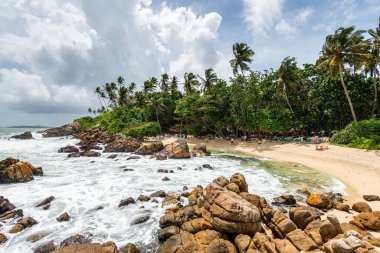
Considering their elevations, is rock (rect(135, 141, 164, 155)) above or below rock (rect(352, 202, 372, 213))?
above

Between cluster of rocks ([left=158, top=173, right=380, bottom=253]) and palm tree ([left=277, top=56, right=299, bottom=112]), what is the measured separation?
33.0 meters

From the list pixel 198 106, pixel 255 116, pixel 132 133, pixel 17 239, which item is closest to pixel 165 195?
pixel 17 239

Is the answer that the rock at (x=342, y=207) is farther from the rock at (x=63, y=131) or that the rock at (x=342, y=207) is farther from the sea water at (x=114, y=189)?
the rock at (x=63, y=131)

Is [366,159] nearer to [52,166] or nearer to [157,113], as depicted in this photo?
[52,166]

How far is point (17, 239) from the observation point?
9.27 m

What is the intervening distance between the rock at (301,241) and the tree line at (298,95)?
29.8 meters

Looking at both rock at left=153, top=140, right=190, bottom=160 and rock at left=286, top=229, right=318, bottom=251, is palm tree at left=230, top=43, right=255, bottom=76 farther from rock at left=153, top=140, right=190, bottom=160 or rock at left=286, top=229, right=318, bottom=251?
rock at left=286, top=229, right=318, bottom=251

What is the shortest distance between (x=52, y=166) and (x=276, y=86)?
122 feet

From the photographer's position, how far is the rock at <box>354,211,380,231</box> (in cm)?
909

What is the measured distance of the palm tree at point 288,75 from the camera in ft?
126

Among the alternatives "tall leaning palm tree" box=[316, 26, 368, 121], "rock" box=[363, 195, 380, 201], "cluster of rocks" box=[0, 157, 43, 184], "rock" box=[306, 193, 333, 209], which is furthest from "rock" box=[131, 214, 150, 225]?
"tall leaning palm tree" box=[316, 26, 368, 121]

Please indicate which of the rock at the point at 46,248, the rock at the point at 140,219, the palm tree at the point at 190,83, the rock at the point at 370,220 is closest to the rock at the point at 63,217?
the rock at the point at 46,248

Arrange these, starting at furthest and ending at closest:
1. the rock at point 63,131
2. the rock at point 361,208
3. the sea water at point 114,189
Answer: the rock at point 63,131, the rock at point 361,208, the sea water at point 114,189

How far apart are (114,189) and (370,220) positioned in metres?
14.6
